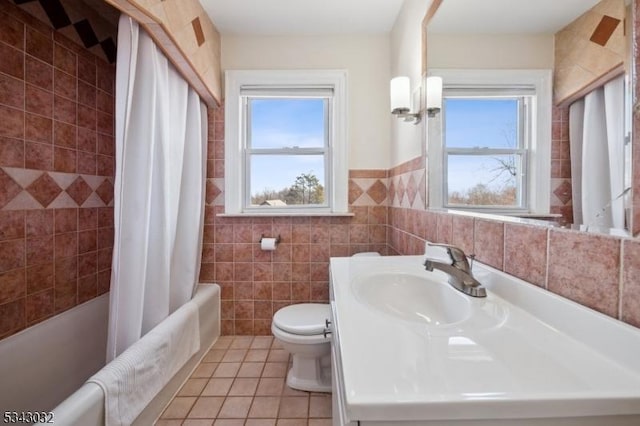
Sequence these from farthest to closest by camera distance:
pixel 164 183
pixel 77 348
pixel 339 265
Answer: pixel 77 348
pixel 164 183
pixel 339 265

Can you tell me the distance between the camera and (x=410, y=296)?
44.6 inches

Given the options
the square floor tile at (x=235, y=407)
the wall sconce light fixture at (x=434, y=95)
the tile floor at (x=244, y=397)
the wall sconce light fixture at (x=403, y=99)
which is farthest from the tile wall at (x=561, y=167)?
the square floor tile at (x=235, y=407)

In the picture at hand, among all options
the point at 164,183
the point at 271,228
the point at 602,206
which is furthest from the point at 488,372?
the point at 271,228

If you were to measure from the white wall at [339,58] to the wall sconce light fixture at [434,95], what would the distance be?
74 cm

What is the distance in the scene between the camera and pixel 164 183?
1527mm

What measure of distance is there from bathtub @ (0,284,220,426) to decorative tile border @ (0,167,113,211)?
630mm

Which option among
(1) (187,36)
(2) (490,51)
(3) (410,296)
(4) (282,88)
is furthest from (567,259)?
(4) (282,88)

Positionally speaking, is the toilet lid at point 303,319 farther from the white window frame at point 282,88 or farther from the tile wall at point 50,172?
the tile wall at point 50,172

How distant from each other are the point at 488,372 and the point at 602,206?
1.57ft

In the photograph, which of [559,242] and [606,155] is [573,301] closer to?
[559,242]

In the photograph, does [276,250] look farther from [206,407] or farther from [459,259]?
[459,259]

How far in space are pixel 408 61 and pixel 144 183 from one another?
1663 millimetres

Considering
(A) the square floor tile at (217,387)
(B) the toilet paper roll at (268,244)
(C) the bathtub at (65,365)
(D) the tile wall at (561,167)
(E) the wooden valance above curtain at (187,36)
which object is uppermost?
(E) the wooden valance above curtain at (187,36)

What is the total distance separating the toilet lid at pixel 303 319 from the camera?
1.61 meters
